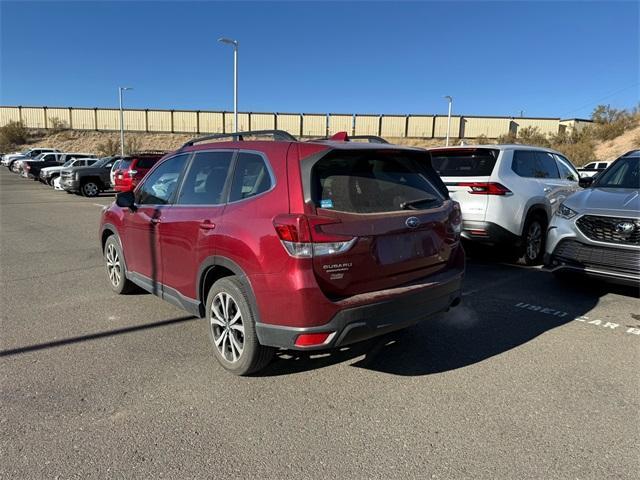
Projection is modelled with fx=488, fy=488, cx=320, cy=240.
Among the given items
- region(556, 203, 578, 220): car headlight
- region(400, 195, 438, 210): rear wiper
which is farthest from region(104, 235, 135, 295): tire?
region(556, 203, 578, 220): car headlight

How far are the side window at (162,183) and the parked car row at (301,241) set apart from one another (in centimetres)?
2

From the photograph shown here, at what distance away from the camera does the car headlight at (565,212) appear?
599 centimetres

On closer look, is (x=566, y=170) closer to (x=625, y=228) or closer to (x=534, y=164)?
(x=534, y=164)

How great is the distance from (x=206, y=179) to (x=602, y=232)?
4.43m

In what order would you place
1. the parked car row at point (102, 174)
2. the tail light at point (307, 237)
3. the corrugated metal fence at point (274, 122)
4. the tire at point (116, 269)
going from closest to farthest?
1. the tail light at point (307, 237)
2. the tire at point (116, 269)
3. the parked car row at point (102, 174)
4. the corrugated metal fence at point (274, 122)

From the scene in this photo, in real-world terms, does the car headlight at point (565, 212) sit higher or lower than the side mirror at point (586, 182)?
lower

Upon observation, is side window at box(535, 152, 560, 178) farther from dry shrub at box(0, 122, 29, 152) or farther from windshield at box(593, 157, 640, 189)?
dry shrub at box(0, 122, 29, 152)

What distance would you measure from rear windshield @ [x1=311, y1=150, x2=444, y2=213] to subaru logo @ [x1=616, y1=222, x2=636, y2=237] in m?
2.62

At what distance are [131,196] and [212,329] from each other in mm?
2187

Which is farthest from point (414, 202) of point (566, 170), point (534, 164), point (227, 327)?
point (566, 170)

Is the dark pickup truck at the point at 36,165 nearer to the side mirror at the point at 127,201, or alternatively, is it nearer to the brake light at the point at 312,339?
the side mirror at the point at 127,201

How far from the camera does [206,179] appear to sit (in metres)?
4.25

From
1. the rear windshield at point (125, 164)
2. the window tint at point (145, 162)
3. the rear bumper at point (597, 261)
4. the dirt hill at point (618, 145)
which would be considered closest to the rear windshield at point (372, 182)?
the rear bumper at point (597, 261)

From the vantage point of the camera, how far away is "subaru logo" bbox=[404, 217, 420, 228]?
3607 mm
